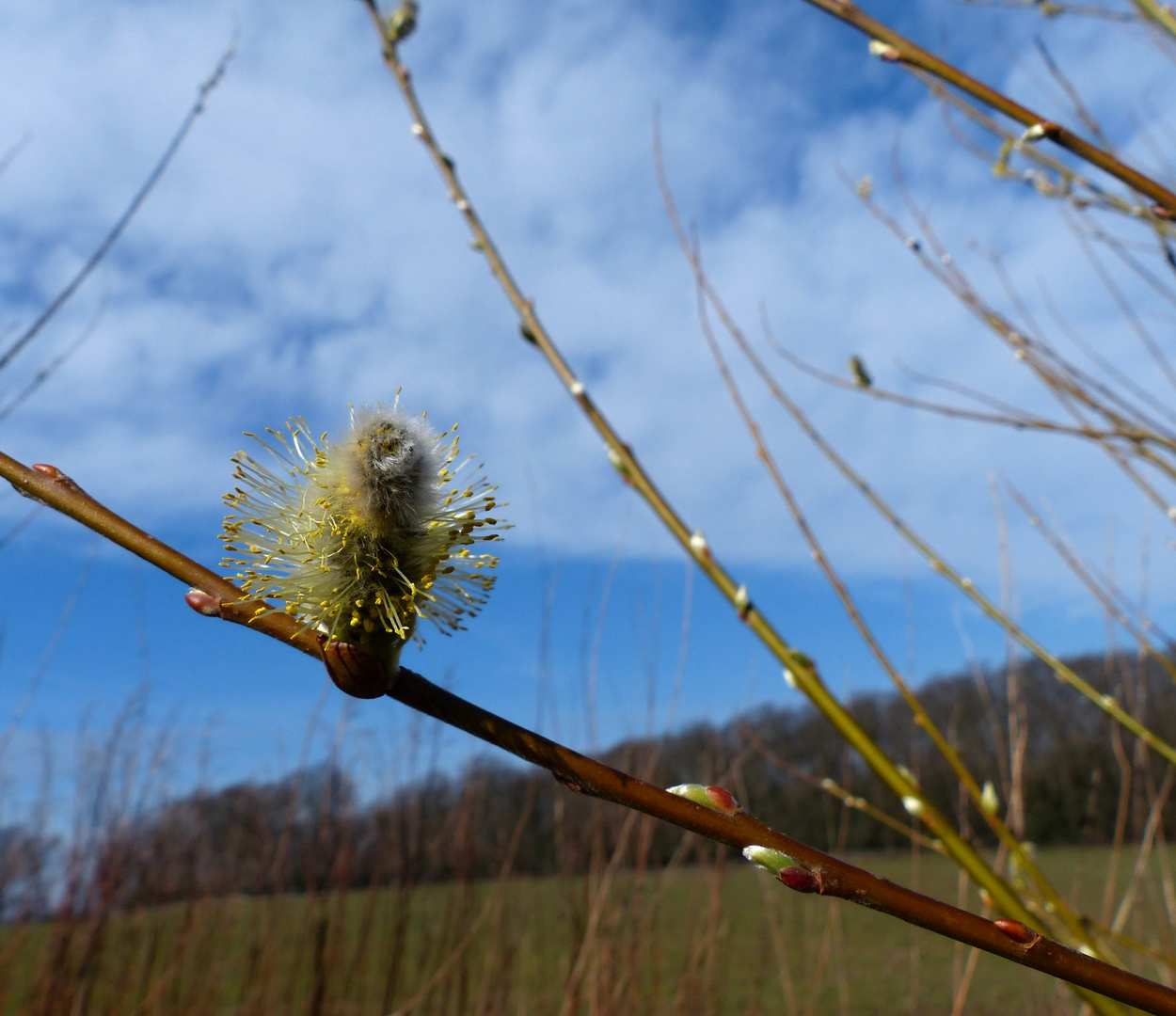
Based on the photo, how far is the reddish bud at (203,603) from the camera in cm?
33

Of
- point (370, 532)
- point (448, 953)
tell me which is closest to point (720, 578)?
point (370, 532)

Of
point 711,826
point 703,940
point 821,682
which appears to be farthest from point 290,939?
point 711,826

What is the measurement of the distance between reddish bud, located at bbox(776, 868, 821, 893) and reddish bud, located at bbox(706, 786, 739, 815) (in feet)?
0.08

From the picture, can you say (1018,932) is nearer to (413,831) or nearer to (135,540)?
(135,540)

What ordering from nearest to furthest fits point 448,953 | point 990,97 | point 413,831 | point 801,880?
1. point 801,880
2. point 990,97
3. point 448,953
4. point 413,831

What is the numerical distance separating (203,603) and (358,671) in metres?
0.07

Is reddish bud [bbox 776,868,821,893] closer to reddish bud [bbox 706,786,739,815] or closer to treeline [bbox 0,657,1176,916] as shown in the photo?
reddish bud [bbox 706,786,739,815]

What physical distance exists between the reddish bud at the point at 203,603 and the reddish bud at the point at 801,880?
8.8 inches

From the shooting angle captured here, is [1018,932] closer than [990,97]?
Yes

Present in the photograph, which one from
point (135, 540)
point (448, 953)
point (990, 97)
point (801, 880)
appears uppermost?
point (990, 97)

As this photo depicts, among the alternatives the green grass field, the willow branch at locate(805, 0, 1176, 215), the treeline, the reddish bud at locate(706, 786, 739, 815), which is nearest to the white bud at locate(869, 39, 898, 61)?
the willow branch at locate(805, 0, 1176, 215)

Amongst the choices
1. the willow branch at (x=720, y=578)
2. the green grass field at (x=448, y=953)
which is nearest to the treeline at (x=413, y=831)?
the green grass field at (x=448, y=953)

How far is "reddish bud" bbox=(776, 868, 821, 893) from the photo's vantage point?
0.27 metres

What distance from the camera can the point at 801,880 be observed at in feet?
0.91
